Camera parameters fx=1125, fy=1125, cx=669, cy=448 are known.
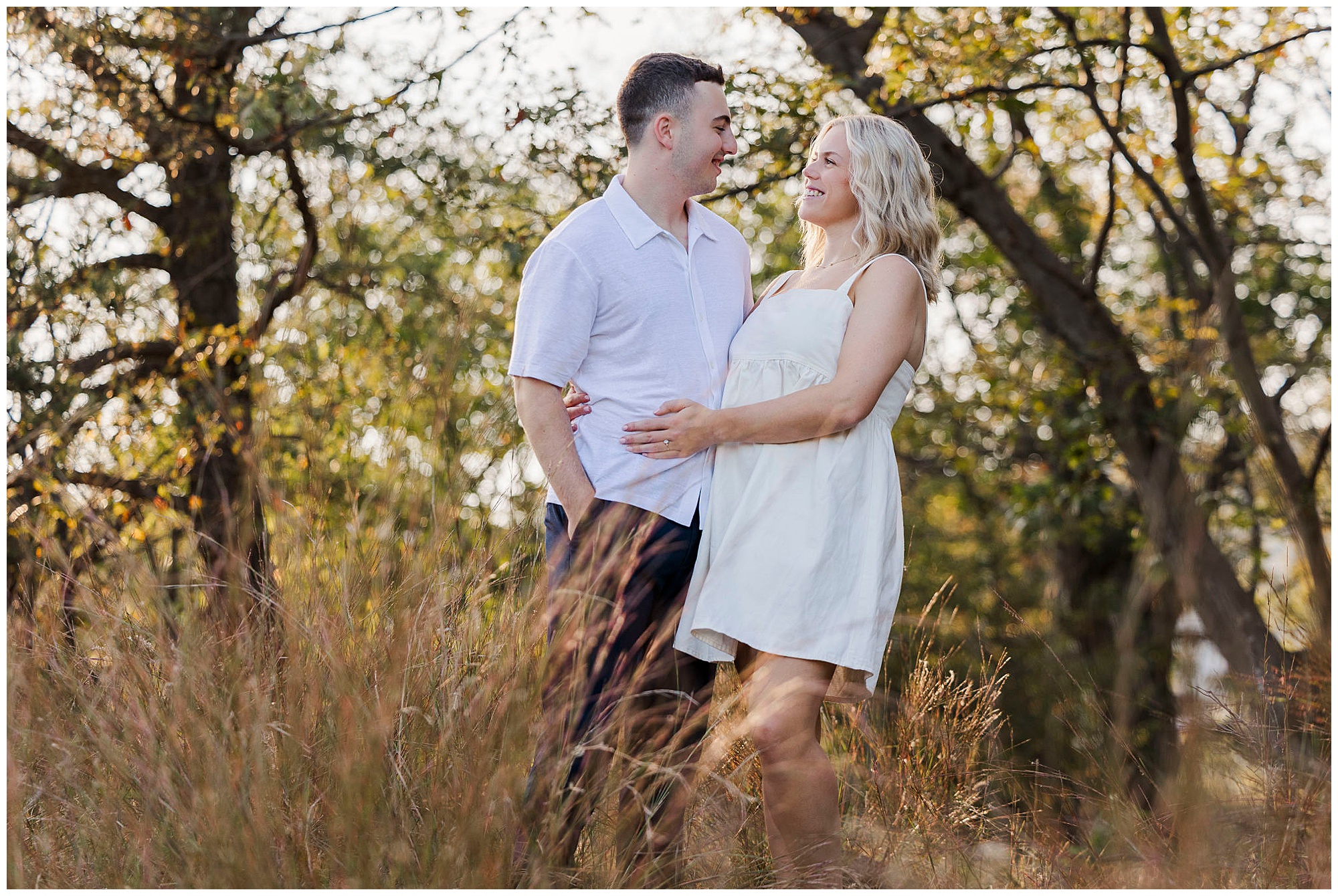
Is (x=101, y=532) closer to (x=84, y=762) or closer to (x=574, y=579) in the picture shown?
(x=84, y=762)

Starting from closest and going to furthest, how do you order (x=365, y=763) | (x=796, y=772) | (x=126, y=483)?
1. (x=365, y=763)
2. (x=796, y=772)
3. (x=126, y=483)

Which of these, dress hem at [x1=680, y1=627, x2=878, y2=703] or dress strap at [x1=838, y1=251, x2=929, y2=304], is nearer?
dress hem at [x1=680, y1=627, x2=878, y2=703]

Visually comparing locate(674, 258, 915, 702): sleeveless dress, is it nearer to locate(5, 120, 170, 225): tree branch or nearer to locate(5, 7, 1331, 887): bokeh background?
locate(5, 7, 1331, 887): bokeh background

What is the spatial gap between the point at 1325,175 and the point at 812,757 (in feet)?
25.6

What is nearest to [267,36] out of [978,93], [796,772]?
[978,93]

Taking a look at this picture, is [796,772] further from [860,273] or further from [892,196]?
[892,196]

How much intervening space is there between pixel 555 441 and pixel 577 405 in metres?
0.19

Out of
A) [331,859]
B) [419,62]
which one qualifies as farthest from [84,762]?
[419,62]

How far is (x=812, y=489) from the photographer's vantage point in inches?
99.1

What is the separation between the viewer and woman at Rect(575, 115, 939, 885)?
243 centimetres

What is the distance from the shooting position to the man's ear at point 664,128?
109 inches

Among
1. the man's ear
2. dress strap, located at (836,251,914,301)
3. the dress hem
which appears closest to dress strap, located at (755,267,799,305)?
dress strap, located at (836,251,914,301)

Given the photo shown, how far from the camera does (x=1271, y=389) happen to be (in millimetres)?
9070

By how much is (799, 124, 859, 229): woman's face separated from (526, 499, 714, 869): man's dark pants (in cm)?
83
